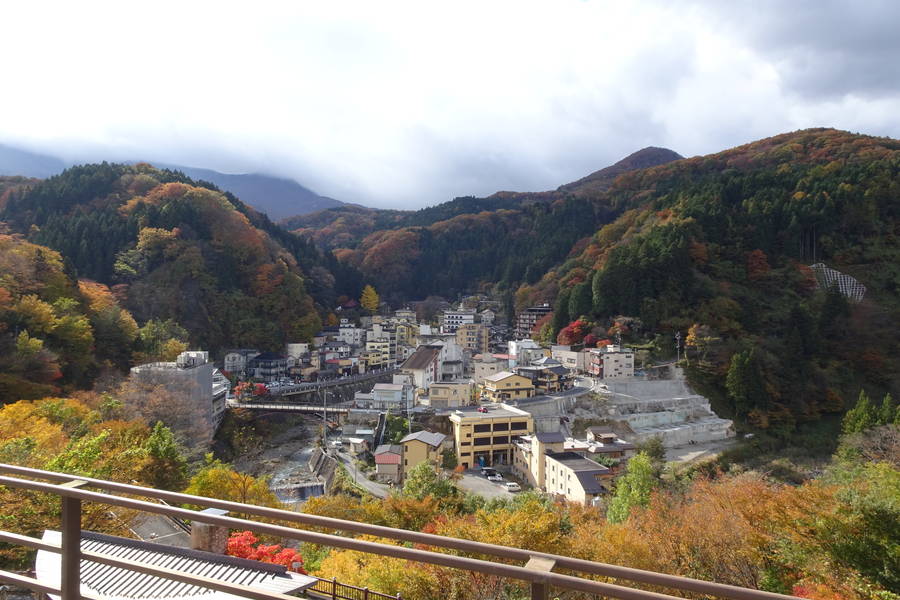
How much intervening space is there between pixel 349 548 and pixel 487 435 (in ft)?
63.1

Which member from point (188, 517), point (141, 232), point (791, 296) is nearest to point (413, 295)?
point (141, 232)

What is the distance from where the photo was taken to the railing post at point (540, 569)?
42.1 inches

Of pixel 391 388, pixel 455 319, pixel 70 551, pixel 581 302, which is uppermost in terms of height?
pixel 70 551

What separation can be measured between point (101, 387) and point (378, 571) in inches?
644

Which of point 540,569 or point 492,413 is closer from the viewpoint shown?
point 540,569

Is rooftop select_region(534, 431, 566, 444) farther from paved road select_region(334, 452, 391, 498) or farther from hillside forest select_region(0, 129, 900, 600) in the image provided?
paved road select_region(334, 452, 391, 498)

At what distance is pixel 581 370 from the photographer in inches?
1086

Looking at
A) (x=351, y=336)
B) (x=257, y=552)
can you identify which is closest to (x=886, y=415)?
(x=257, y=552)

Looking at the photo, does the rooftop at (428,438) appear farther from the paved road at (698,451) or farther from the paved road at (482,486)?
the paved road at (698,451)

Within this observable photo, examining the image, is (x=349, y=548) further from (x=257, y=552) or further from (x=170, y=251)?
(x=170, y=251)

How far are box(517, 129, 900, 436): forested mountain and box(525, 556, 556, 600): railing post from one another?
27149 mm

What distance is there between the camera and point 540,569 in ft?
3.54

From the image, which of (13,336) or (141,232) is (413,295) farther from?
(13,336)

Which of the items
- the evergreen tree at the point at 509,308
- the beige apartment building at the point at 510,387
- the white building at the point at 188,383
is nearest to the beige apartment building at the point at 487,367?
the beige apartment building at the point at 510,387
